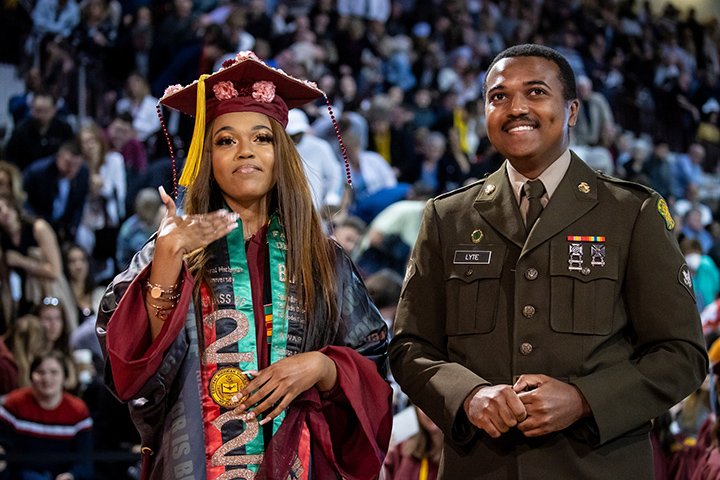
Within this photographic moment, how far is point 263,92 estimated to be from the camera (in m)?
3.08

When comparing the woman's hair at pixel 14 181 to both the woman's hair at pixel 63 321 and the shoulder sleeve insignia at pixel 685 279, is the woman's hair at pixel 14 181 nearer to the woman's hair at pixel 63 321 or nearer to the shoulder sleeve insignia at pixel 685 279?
the woman's hair at pixel 63 321

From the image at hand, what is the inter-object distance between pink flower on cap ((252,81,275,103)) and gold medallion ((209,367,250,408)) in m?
0.74

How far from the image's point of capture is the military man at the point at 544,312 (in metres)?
2.64

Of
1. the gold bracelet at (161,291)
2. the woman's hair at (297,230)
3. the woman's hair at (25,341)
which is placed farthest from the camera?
the woman's hair at (25,341)

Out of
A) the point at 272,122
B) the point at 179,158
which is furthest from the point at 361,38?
the point at 272,122

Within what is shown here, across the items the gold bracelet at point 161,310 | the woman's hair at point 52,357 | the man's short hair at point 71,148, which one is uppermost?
the man's short hair at point 71,148

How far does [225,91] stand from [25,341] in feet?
14.3

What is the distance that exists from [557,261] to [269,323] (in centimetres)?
77

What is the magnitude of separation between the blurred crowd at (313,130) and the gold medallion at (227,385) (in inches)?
22.7

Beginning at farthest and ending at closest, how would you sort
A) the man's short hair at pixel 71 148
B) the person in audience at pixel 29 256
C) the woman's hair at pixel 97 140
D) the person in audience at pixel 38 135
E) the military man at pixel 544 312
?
the person in audience at pixel 38 135 < the woman's hair at pixel 97 140 < the man's short hair at pixel 71 148 < the person in audience at pixel 29 256 < the military man at pixel 544 312

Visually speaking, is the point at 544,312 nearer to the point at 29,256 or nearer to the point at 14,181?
the point at 29,256

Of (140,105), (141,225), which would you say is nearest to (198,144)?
(141,225)

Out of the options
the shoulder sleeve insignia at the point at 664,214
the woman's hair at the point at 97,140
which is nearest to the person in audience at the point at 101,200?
the woman's hair at the point at 97,140

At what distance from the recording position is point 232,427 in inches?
113
